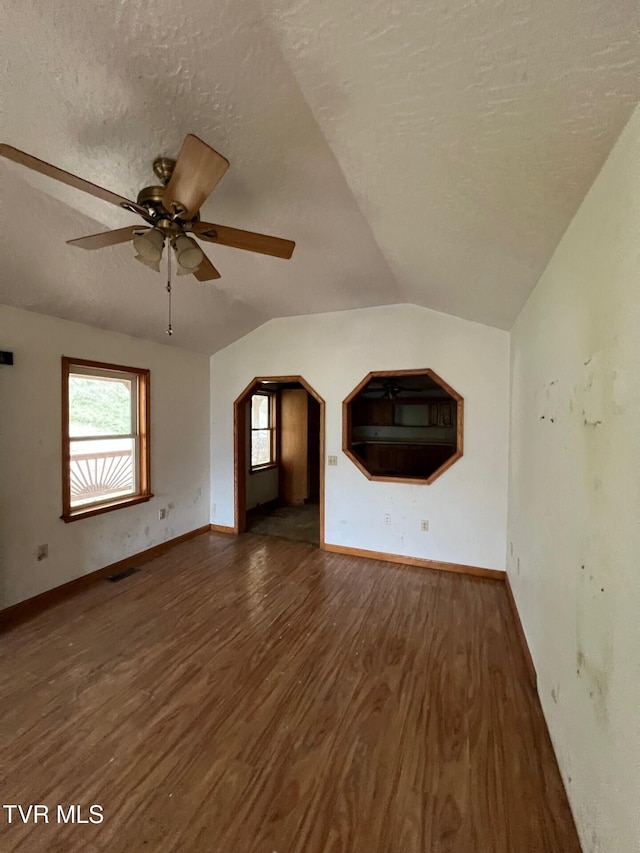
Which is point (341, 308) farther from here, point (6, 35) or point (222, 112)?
point (6, 35)

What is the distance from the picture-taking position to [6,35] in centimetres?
120

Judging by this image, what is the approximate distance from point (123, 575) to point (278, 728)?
2.47 meters

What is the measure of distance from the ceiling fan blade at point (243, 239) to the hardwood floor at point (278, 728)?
2.44 meters

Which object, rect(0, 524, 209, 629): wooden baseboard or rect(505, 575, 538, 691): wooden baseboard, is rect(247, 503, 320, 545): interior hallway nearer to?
rect(0, 524, 209, 629): wooden baseboard

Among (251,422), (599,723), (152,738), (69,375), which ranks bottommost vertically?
(152,738)

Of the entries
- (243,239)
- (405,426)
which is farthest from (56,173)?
(405,426)

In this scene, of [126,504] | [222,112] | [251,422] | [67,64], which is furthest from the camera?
[251,422]

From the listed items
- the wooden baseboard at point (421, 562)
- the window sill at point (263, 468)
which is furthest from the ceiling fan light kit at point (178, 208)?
the window sill at point (263, 468)

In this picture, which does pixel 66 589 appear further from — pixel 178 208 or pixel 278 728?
pixel 178 208

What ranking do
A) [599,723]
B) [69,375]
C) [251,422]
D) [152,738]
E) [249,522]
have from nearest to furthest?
[599,723] < [152,738] < [69,375] < [249,522] < [251,422]

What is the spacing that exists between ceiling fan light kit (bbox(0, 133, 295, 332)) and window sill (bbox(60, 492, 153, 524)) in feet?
7.85

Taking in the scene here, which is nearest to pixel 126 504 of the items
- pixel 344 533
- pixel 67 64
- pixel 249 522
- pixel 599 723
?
pixel 249 522

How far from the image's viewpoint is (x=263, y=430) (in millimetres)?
6184

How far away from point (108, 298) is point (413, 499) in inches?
134
